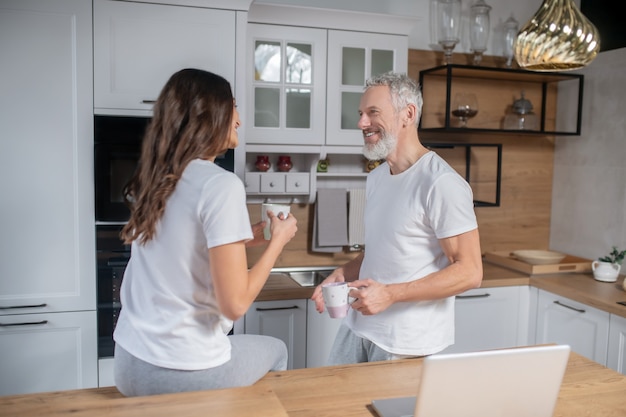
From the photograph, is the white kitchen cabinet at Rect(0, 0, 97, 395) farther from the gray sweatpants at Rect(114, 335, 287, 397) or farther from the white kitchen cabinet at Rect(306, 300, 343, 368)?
the gray sweatpants at Rect(114, 335, 287, 397)

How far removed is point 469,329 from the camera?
10.5 ft

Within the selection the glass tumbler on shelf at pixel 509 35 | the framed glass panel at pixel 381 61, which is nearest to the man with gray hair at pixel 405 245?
the framed glass panel at pixel 381 61

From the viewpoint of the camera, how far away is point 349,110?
10.7 feet

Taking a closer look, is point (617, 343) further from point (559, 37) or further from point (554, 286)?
point (559, 37)

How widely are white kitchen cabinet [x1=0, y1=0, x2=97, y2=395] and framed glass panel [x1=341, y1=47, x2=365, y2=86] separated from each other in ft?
4.02

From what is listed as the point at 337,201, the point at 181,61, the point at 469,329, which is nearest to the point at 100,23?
the point at 181,61

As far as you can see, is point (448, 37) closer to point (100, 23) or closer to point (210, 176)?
point (100, 23)

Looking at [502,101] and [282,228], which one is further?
[502,101]

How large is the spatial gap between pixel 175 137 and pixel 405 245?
2.91 ft

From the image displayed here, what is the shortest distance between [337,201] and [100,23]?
151cm

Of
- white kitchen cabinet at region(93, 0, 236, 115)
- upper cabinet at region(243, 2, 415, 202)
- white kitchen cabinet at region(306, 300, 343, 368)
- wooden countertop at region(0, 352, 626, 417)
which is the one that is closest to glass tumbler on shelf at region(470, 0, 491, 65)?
upper cabinet at region(243, 2, 415, 202)

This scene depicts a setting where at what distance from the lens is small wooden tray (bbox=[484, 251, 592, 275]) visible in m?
3.35

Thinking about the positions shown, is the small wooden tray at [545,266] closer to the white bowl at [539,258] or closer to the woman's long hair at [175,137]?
the white bowl at [539,258]

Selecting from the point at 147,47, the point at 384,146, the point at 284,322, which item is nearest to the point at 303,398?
the point at 384,146
